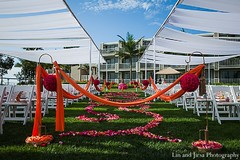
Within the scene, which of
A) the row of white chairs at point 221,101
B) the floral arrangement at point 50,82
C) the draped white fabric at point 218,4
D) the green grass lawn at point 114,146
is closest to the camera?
the green grass lawn at point 114,146

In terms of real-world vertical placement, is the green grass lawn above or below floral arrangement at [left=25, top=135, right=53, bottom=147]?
below

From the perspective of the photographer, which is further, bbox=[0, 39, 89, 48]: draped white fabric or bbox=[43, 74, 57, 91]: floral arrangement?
bbox=[0, 39, 89, 48]: draped white fabric

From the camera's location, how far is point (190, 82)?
4.05m

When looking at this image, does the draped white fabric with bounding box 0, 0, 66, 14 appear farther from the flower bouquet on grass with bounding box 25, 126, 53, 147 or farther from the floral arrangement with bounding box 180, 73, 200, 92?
the floral arrangement with bounding box 180, 73, 200, 92

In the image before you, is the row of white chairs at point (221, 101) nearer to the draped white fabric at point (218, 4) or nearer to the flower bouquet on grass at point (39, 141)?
the draped white fabric at point (218, 4)

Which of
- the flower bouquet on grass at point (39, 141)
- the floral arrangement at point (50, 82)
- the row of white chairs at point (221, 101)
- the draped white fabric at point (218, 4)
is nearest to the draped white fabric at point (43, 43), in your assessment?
the row of white chairs at point (221, 101)

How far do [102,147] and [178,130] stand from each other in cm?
196

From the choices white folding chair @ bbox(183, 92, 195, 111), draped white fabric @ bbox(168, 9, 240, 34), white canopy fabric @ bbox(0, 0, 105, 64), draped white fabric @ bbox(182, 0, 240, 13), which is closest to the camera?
draped white fabric @ bbox(182, 0, 240, 13)

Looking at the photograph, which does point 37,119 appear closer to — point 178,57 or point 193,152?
point 193,152

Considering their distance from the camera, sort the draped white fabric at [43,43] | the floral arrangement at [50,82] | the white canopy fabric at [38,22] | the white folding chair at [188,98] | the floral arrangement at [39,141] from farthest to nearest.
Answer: the draped white fabric at [43,43] → the white folding chair at [188,98] → the white canopy fabric at [38,22] → the floral arrangement at [50,82] → the floral arrangement at [39,141]

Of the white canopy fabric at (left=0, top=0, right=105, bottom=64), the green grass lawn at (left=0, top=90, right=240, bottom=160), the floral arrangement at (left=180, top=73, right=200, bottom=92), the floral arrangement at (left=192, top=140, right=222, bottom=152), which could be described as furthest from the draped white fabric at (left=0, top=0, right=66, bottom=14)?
the floral arrangement at (left=192, top=140, right=222, bottom=152)

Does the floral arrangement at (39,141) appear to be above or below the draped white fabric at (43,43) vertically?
below

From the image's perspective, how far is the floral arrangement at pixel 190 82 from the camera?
405 centimetres

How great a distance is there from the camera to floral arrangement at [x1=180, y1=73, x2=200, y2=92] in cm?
405
